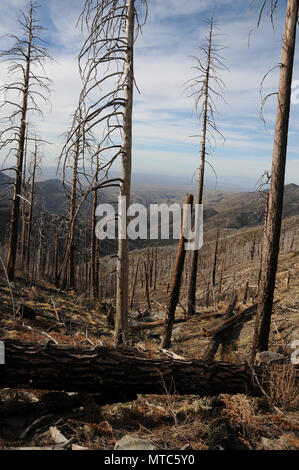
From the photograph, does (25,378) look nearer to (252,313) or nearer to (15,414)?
(15,414)

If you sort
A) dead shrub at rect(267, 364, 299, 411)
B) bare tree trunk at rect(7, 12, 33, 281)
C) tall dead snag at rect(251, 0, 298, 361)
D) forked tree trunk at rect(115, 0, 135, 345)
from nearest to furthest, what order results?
dead shrub at rect(267, 364, 299, 411) → forked tree trunk at rect(115, 0, 135, 345) → tall dead snag at rect(251, 0, 298, 361) → bare tree trunk at rect(7, 12, 33, 281)

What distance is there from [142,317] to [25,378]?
12.6 m

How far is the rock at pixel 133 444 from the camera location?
2926 mm

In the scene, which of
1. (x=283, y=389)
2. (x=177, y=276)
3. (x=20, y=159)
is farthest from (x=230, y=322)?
(x=20, y=159)

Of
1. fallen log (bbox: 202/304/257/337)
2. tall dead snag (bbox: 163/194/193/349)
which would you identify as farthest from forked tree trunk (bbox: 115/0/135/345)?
fallen log (bbox: 202/304/257/337)

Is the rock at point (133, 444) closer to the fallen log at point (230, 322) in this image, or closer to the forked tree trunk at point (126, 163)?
the forked tree trunk at point (126, 163)

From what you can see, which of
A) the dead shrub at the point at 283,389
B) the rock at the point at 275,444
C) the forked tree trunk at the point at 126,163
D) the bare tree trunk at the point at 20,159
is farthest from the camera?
the bare tree trunk at the point at 20,159

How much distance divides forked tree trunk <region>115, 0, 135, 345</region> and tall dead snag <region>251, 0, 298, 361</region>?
8.66ft

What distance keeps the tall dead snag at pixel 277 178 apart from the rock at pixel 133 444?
332 centimetres

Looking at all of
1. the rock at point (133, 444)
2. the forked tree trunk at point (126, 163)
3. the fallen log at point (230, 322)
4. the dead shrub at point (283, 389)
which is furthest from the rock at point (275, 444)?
the fallen log at point (230, 322)

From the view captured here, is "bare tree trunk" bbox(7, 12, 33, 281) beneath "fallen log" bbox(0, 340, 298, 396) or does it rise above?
above

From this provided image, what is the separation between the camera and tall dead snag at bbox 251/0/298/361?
514cm

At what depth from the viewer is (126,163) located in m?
5.22

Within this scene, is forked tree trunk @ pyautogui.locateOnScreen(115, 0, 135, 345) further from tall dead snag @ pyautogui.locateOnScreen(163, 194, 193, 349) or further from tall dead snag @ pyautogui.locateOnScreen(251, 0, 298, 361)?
tall dead snag @ pyautogui.locateOnScreen(251, 0, 298, 361)
